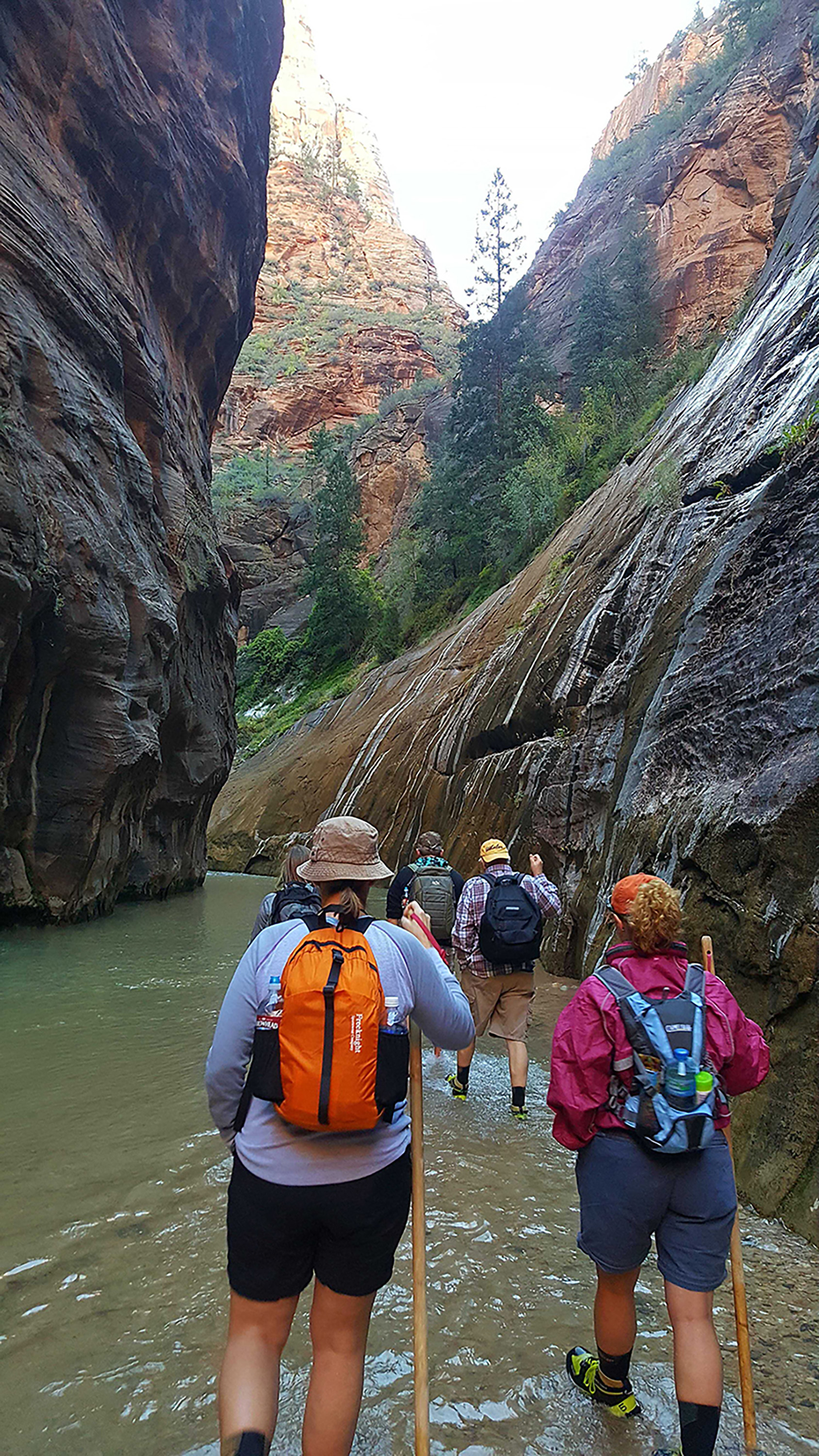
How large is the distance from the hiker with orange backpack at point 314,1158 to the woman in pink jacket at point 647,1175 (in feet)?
2.04

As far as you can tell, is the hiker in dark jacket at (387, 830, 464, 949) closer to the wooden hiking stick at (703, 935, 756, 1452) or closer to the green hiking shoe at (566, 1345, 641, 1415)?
the green hiking shoe at (566, 1345, 641, 1415)

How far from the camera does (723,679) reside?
21.9 feet

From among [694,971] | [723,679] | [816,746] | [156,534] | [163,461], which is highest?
[163,461]

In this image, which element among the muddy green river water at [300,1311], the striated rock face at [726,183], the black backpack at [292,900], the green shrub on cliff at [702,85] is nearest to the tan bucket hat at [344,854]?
the black backpack at [292,900]

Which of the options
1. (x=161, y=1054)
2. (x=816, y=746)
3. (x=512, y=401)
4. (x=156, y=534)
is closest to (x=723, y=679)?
(x=816, y=746)

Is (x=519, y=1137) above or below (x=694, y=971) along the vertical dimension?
below

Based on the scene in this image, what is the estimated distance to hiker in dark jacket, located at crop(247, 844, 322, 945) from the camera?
4.12 metres

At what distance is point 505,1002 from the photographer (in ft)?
18.8

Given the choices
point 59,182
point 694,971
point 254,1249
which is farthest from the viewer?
point 59,182

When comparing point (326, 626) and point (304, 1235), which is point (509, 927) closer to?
point (304, 1235)

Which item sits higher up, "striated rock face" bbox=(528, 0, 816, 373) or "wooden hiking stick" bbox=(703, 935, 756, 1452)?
"striated rock face" bbox=(528, 0, 816, 373)

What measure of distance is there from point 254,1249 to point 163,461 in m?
16.3

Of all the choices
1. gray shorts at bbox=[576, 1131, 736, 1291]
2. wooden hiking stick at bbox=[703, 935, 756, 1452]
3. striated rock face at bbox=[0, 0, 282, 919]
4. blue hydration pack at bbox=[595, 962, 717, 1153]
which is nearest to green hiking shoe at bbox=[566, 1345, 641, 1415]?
wooden hiking stick at bbox=[703, 935, 756, 1452]

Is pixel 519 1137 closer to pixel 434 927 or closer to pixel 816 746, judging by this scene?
pixel 434 927
